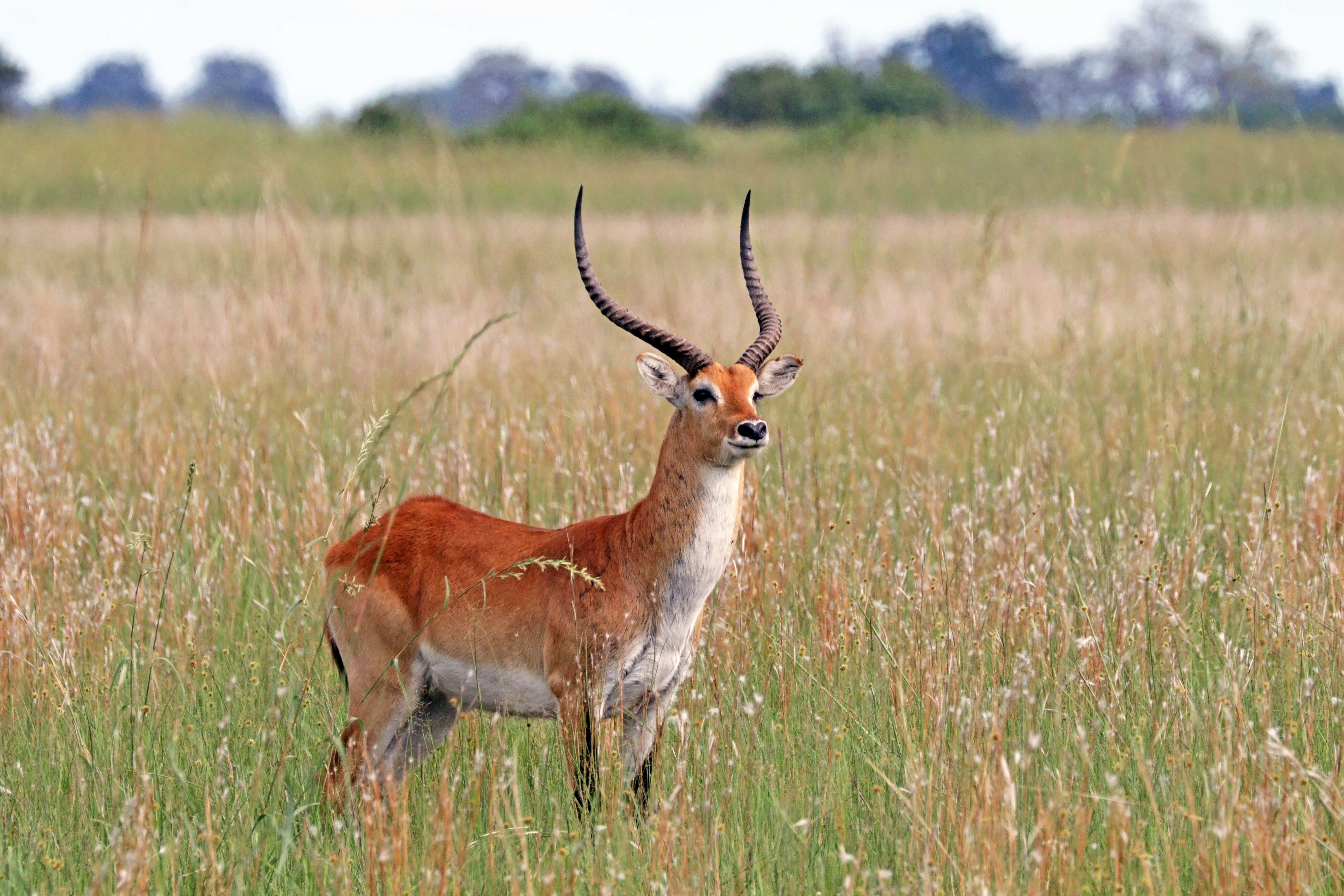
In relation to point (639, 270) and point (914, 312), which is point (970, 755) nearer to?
point (914, 312)

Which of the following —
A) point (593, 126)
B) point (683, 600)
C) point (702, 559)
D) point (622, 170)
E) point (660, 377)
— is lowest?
point (683, 600)

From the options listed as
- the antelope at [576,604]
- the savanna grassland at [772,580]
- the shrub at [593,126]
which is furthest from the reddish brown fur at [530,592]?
the shrub at [593,126]

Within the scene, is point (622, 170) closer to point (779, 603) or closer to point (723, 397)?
point (779, 603)

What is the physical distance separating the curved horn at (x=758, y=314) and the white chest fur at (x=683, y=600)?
35 cm

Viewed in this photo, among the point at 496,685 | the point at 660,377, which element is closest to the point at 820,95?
the point at 660,377

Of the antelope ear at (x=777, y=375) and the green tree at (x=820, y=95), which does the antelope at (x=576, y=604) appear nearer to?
the antelope ear at (x=777, y=375)

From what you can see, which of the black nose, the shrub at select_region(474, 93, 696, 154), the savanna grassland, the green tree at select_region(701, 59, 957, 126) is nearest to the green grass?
the shrub at select_region(474, 93, 696, 154)

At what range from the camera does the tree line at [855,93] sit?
30828mm

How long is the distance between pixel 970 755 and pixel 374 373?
6.21 metres

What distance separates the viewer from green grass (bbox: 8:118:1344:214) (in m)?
21.3

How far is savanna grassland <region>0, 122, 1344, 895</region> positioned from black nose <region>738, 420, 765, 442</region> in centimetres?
72

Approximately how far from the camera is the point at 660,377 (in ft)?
13.5

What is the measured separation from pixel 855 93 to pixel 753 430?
41685mm

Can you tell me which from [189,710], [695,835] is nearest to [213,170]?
[189,710]
